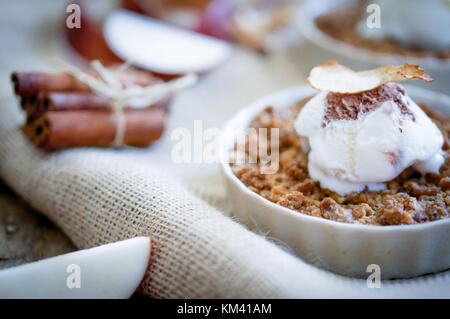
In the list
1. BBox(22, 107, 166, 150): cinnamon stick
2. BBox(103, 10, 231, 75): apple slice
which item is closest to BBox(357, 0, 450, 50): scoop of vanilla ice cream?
BBox(103, 10, 231, 75): apple slice

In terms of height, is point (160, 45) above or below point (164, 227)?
above

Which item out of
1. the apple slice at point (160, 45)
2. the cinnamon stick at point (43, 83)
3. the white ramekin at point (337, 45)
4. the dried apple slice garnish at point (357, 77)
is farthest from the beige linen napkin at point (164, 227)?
the white ramekin at point (337, 45)

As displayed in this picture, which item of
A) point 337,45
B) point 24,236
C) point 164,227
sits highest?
point 337,45

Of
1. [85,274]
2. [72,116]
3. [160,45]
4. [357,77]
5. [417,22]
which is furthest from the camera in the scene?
[160,45]

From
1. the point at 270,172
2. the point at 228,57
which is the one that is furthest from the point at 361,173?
the point at 228,57

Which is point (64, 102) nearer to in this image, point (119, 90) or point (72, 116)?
point (72, 116)

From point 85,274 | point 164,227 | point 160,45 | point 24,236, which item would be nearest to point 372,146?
point 164,227

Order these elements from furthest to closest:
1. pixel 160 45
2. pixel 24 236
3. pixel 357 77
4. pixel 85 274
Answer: pixel 160 45 < pixel 24 236 < pixel 357 77 < pixel 85 274

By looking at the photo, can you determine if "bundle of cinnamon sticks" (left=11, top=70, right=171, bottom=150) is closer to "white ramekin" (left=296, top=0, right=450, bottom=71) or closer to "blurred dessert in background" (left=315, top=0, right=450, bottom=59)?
"white ramekin" (left=296, top=0, right=450, bottom=71)
